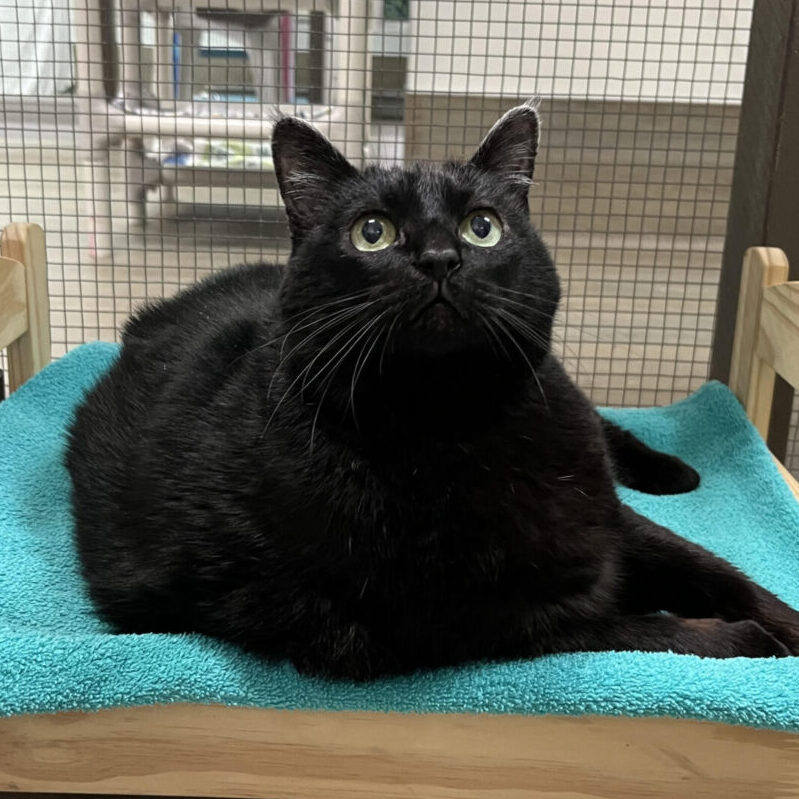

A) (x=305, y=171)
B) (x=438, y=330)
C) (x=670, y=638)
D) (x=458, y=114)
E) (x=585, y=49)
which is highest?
(x=585, y=49)

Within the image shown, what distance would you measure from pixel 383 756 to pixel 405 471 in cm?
28

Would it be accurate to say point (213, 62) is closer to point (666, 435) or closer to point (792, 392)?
point (666, 435)

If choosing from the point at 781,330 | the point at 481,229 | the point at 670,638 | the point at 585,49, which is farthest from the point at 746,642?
the point at 585,49

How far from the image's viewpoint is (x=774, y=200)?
4.80 ft

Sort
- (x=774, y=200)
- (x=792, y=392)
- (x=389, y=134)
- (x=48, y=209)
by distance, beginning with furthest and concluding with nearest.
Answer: (x=48, y=209), (x=389, y=134), (x=792, y=392), (x=774, y=200)

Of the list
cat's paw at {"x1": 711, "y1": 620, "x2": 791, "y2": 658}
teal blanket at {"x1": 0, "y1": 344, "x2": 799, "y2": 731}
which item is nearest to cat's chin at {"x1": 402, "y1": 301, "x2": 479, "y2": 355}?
teal blanket at {"x1": 0, "y1": 344, "x2": 799, "y2": 731}

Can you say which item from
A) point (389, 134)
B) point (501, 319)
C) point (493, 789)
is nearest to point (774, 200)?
point (389, 134)

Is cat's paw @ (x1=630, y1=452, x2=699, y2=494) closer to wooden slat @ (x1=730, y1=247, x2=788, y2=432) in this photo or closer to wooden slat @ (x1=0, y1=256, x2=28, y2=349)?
wooden slat @ (x1=730, y1=247, x2=788, y2=432)

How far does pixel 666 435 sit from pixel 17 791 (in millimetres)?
1134

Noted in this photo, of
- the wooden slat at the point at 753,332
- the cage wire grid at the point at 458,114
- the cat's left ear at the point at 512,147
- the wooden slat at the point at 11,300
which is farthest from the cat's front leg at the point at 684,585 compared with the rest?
the wooden slat at the point at 11,300

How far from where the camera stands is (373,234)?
75cm

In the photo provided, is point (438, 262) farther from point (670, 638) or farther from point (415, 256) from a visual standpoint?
point (670, 638)

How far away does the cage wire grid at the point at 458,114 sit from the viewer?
5.81 feet

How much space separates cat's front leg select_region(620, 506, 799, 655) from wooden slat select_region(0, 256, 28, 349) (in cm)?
100
